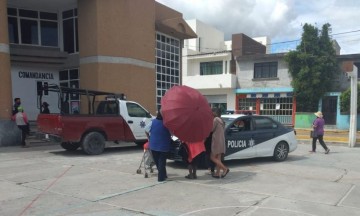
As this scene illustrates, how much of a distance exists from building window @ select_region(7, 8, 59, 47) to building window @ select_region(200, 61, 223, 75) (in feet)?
66.5

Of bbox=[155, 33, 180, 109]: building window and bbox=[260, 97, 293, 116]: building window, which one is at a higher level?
bbox=[155, 33, 180, 109]: building window

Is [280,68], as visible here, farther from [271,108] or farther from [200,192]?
[200,192]

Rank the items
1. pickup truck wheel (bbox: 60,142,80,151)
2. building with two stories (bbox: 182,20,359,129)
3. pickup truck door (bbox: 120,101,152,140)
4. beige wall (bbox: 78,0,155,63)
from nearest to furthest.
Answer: pickup truck wheel (bbox: 60,142,80,151)
pickup truck door (bbox: 120,101,152,140)
beige wall (bbox: 78,0,155,63)
building with two stories (bbox: 182,20,359,129)

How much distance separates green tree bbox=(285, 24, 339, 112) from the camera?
95.0 ft

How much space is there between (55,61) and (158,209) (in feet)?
47.0

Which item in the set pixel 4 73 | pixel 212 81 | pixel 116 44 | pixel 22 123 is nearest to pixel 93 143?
pixel 22 123

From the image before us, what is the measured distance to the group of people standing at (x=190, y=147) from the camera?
766cm

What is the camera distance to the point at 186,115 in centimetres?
734

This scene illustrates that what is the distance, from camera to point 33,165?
971 cm

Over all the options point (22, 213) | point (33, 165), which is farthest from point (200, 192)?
point (33, 165)

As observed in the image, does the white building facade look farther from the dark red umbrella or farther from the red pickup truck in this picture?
the dark red umbrella

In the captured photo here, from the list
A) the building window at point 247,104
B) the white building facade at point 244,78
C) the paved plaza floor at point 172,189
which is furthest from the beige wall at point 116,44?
the building window at point 247,104

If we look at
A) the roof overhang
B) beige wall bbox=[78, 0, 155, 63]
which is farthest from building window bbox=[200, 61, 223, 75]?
beige wall bbox=[78, 0, 155, 63]

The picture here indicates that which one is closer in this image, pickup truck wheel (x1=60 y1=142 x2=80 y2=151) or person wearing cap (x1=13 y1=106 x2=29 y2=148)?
pickup truck wheel (x1=60 y1=142 x2=80 y2=151)
